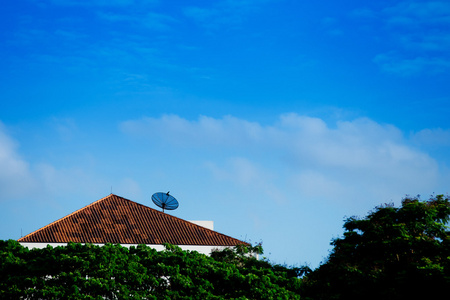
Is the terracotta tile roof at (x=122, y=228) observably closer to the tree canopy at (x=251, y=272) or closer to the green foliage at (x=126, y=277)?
the tree canopy at (x=251, y=272)

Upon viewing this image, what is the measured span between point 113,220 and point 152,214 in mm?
2949

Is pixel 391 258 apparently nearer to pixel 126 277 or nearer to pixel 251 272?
pixel 251 272

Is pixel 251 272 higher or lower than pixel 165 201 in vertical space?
lower

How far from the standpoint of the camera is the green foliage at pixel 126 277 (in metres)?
A: 20.9

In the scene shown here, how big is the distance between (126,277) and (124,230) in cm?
1480

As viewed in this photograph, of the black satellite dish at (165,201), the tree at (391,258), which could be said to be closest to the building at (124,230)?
the black satellite dish at (165,201)

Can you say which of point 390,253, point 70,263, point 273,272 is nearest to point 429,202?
point 390,253

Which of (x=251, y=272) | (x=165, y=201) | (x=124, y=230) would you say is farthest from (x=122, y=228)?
(x=251, y=272)

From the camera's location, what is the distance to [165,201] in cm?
4094

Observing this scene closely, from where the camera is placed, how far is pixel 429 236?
78.0 feet

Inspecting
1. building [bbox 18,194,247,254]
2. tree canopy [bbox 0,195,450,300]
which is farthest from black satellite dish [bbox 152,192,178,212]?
tree canopy [bbox 0,195,450,300]

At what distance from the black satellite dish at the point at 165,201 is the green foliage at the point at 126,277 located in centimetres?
1723

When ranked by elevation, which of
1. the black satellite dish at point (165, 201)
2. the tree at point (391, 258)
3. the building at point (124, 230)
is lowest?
the tree at point (391, 258)

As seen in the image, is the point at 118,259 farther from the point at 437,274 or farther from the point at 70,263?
the point at 437,274
